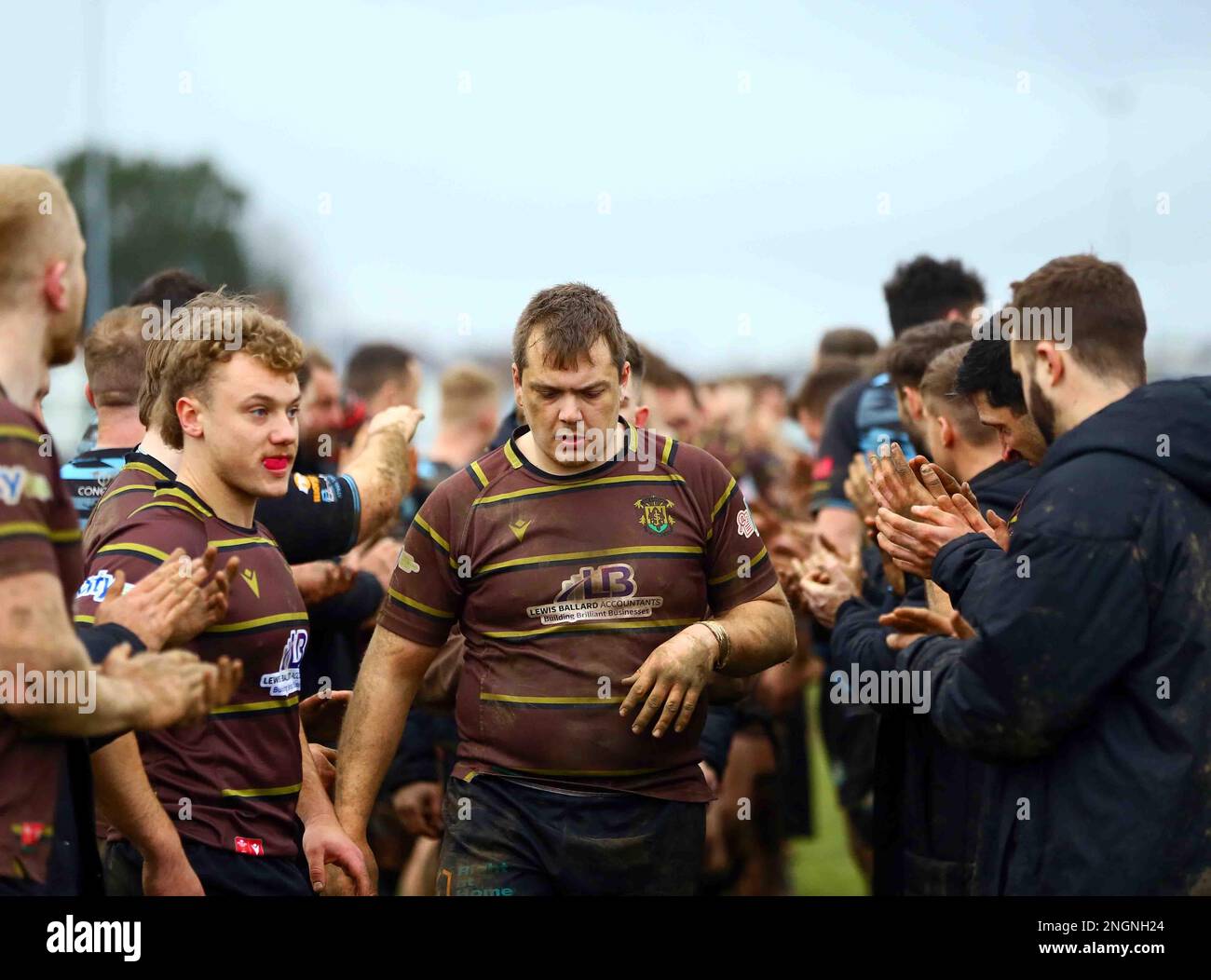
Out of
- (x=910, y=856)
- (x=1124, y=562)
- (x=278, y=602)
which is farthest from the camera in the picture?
(x=910, y=856)

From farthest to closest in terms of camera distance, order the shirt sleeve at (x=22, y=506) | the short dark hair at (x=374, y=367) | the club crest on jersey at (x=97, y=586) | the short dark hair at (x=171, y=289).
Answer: the short dark hair at (x=374, y=367)
the short dark hair at (x=171, y=289)
the club crest on jersey at (x=97, y=586)
the shirt sleeve at (x=22, y=506)

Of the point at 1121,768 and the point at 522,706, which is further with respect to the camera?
the point at 522,706

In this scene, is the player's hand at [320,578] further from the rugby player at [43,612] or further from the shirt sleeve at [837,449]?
the shirt sleeve at [837,449]

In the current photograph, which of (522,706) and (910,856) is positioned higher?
(522,706)

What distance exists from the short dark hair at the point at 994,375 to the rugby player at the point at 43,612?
99.8 inches

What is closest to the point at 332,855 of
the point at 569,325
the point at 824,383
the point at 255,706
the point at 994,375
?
the point at 255,706

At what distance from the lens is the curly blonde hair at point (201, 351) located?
13.7ft

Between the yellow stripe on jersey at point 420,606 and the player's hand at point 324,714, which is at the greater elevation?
the yellow stripe on jersey at point 420,606

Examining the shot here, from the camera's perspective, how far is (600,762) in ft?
14.2

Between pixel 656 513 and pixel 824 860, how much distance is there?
605cm

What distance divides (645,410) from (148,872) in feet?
8.69

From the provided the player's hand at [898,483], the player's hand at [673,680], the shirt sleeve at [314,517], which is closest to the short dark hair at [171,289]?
the shirt sleeve at [314,517]
